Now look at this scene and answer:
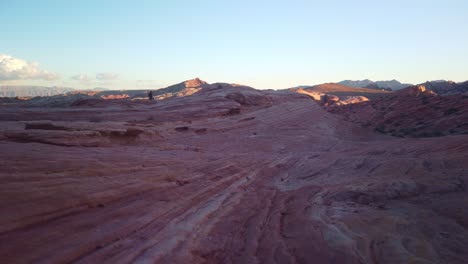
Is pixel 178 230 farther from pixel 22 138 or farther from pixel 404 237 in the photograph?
pixel 22 138

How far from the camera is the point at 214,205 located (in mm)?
6461

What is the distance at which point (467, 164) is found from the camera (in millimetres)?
9172

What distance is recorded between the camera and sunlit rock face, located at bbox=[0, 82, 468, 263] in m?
4.26

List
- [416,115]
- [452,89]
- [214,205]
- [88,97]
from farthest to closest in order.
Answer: [452,89], [88,97], [416,115], [214,205]

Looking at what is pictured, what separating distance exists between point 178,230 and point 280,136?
1316 centimetres

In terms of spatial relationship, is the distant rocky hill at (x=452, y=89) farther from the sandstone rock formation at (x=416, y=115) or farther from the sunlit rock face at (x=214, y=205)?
the sunlit rock face at (x=214, y=205)

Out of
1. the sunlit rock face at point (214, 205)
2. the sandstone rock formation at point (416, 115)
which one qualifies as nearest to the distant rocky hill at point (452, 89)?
the sandstone rock formation at point (416, 115)

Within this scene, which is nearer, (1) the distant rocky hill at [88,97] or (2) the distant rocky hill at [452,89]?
(1) the distant rocky hill at [88,97]

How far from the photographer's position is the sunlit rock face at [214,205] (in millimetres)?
4258

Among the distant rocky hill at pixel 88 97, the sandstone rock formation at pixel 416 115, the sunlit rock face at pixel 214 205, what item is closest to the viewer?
the sunlit rock face at pixel 214 205

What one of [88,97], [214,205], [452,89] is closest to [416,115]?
[214,205]

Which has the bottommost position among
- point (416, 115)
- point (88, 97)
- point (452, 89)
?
point (416, 115)

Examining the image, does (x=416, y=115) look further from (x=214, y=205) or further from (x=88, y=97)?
(x=88, y=97)

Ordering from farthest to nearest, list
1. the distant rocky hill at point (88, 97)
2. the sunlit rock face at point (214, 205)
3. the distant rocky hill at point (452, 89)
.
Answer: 1. the distant rocky hill at point (452, 89)
2. the distant rocky hill at point (88, 97)
3. the sunlit rock face at point (214, 205)
